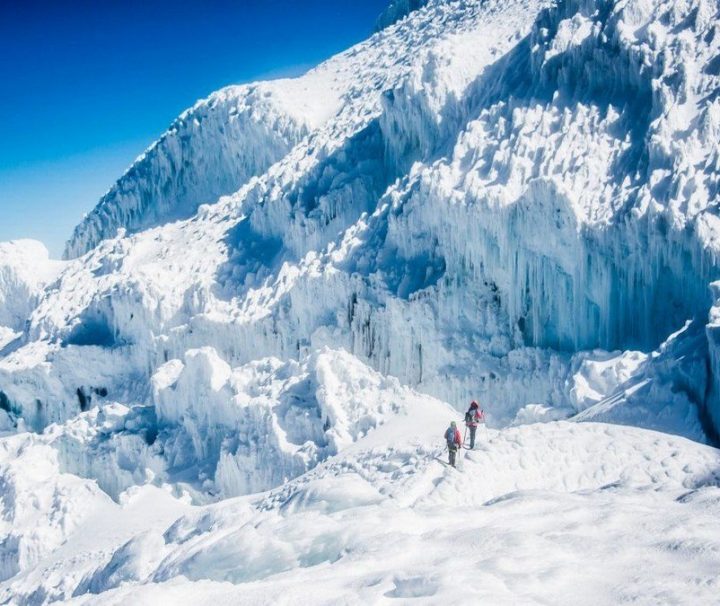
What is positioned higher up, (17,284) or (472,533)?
(17,284)

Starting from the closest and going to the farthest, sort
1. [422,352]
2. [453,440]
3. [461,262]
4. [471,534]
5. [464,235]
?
1. [471,534]
2. [453,440]
3. [464,235]
4. [461,262]
5. [422,352]

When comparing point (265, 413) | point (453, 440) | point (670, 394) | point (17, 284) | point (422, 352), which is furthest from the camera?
point (17, 284)

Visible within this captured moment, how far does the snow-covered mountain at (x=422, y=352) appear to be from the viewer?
331 inches

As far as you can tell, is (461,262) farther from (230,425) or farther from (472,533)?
(472,533)

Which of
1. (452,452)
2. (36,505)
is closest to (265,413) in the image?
(36,505)

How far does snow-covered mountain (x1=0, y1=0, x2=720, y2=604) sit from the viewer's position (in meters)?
8.41

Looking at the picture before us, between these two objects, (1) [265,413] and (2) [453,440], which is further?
(1) [265,413]

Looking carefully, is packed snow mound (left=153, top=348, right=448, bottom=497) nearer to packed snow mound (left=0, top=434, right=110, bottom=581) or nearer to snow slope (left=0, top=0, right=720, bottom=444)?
snow slope (left=0, top=0, right=720, bottom=444)

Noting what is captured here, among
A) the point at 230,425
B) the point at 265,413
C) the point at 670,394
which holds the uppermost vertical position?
the point at 670,394

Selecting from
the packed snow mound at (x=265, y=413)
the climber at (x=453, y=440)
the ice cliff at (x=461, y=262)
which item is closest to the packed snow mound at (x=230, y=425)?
the packed snow mound at (x=265, y=413)

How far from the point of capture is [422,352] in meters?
21.7

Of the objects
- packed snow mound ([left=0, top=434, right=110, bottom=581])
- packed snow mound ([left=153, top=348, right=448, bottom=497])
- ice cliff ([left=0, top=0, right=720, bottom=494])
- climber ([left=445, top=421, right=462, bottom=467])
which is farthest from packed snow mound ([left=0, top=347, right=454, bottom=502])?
climber ([left=445, top=421, right=462, bottom=467])

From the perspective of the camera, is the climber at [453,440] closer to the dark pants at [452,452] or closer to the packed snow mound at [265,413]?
the dark pants at [452,452]

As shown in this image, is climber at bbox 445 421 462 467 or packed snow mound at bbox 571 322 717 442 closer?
climber at bbox 445 421 462 467
